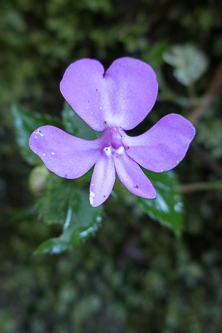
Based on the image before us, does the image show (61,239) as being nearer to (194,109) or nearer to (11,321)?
(194,109)

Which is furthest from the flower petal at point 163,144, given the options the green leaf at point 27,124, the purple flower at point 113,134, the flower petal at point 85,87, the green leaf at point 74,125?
the green leaf at point 27,124

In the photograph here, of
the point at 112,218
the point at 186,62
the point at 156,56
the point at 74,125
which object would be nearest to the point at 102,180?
the point at 74,125

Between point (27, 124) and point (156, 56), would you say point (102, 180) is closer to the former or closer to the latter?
point (27, 124)

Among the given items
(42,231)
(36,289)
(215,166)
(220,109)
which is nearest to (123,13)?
(220,109)

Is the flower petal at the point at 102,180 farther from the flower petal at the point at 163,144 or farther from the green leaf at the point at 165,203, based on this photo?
the green leaf at the point at 165,203

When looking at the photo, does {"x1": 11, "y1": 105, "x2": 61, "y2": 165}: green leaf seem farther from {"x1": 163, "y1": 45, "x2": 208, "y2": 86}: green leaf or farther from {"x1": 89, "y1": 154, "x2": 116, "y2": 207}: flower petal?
A: {"x1": 163, "y1": 45, "x2": 208, "y2": 86}: green leaf
